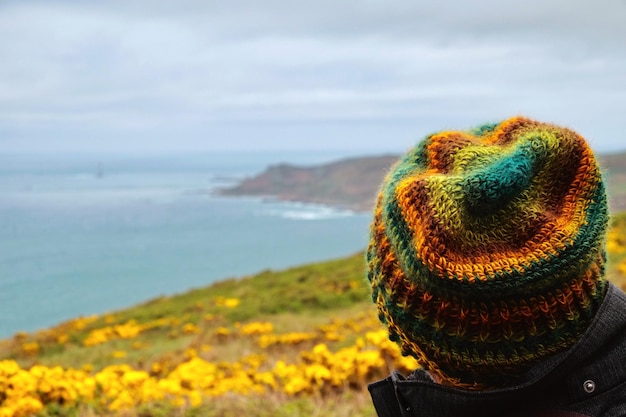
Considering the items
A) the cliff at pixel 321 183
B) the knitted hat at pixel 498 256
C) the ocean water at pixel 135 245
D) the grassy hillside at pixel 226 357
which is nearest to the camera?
the knitted hat at pixel 498 256

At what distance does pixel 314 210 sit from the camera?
106562 mm

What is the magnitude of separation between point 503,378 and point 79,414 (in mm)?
3777

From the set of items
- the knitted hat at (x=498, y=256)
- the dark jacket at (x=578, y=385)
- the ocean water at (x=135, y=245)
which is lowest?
the ocean water at (x=135, y=245)

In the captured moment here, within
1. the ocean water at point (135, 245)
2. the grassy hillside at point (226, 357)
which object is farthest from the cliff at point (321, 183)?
the grassy hillside at point (226, 357)

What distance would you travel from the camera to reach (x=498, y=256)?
153cm

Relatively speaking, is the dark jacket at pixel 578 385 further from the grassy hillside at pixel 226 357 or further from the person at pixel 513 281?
the grassy hillside at pixel 226 357

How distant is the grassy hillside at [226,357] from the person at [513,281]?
4.81ft

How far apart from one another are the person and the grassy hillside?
57.8 inches

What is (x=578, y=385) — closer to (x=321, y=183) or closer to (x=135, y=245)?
(x=135, y=245)

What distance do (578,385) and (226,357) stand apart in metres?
8.60

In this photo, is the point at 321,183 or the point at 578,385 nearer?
the point at 578,385

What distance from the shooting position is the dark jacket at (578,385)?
5.14 feet

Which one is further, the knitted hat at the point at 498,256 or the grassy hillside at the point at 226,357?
the grassy hillside at the point at 226,357

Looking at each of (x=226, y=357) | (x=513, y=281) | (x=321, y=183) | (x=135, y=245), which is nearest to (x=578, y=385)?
(x=513, y=281)
